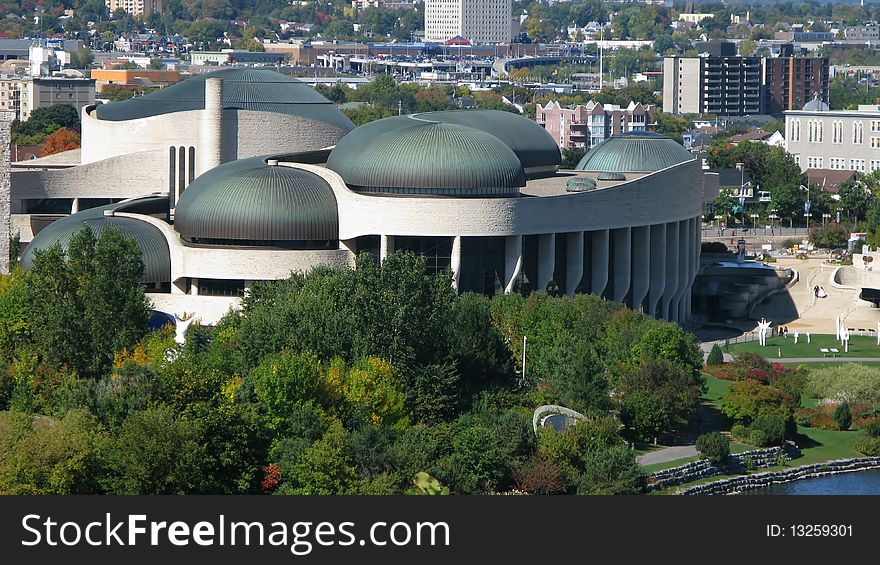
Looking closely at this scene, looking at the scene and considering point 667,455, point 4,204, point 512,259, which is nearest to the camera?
point 667,455

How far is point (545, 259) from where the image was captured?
117188 millimetres

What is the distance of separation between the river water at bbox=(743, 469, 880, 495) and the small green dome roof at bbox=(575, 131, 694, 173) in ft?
153

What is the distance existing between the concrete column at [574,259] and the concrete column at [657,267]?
9.43 meters

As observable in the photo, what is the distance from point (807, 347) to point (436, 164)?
976 inches

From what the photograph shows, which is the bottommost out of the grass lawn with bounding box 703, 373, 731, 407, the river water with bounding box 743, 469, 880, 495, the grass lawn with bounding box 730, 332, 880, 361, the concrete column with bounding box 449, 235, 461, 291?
the grass lawn with bounding box 730, 332, 880, 361

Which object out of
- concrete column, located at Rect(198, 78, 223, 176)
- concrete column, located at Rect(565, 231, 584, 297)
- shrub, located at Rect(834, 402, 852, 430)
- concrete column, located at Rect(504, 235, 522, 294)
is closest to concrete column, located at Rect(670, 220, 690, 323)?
concrete column, located at Rect(565, 231, 584, 297)

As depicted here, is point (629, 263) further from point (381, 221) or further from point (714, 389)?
point (714, 389)

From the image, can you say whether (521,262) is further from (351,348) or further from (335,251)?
(351,348)

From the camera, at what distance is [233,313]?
97688mm

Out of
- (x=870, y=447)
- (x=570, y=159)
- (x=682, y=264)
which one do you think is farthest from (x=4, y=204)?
(x=570, y=159)

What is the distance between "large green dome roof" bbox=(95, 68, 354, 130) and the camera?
139 metres

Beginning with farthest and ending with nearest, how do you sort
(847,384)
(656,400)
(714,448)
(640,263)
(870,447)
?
(640,263)
(847,384)
(870,447)
(656,400)
(714,448)

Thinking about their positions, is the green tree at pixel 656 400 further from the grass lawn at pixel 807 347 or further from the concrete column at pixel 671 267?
the concrete column at pixel 671 267

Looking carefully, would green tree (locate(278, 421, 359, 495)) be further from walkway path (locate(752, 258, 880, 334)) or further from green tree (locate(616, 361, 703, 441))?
walkway path (locate(752, 258, 880, 334))
